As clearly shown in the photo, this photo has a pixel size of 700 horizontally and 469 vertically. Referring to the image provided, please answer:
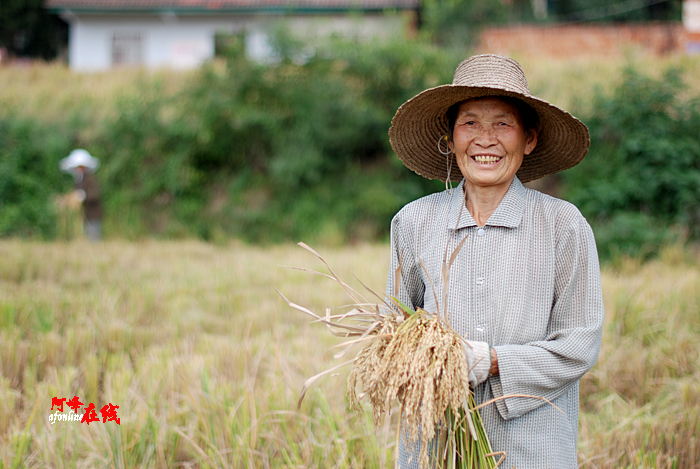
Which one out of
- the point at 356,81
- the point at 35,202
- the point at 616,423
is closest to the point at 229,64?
the point at 356,81

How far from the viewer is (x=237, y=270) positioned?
21.5 ft

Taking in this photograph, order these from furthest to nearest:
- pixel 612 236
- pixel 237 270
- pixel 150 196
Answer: pixel 150 196
pixel 612 236
pixel 237 270

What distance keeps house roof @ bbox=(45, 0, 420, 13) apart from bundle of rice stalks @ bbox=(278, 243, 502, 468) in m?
15.2

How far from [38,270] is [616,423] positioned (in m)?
5.76

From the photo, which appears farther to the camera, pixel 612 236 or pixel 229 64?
pixel 229 64

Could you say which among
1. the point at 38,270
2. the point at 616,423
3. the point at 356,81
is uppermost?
the point at 356,81

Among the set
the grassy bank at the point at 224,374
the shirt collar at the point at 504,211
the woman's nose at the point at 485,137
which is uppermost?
the woman's nose at the point at 485,137

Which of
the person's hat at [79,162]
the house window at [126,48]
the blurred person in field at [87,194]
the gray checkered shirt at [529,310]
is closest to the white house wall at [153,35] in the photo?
the house window at [126,48]

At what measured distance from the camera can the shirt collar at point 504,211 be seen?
1657 millimetres

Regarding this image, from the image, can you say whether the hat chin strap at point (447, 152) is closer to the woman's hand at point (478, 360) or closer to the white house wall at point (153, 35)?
the woman's hand at point (478, 360)

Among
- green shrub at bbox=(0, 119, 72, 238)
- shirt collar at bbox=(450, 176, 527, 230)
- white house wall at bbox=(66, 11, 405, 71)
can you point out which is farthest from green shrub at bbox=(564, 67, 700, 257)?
white house wall at bbox=(66, 11, 405, 71)

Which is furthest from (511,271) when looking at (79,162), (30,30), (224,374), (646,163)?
(30,30)

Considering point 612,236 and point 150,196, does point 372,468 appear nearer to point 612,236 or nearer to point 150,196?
point 612,236

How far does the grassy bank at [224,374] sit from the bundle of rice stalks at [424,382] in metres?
0.91
